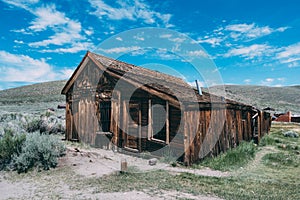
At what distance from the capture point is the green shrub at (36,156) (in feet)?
24.5

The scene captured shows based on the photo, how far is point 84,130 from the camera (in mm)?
11586

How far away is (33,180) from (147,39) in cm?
1070

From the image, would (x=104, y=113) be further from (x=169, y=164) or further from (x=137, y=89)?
(x=169, y=164)

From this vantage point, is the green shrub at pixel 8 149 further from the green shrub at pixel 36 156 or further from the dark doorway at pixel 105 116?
the dark doorway at pixel 105 116

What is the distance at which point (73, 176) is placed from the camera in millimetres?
6766

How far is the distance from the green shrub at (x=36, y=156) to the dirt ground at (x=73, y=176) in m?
0.31

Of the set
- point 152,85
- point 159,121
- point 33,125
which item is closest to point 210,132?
point 159,121

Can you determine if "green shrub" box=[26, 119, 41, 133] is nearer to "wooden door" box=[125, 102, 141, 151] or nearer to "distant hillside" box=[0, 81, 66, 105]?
"wooden door" box=[125, 102, 141, 151]

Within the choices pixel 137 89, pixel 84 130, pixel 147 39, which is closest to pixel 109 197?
pixel 137 89

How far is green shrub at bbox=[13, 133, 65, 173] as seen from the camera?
7.45m

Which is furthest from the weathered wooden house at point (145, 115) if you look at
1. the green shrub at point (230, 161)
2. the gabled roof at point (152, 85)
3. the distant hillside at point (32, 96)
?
the distant hillside at point (32, 96)

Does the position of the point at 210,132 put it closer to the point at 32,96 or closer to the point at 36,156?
the point at 36,156

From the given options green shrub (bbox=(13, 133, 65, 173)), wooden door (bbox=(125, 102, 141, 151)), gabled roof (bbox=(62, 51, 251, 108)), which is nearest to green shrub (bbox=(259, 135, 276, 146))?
gabled roof (bbox=(62, 51, 251, 108))

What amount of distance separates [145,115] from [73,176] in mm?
3829
